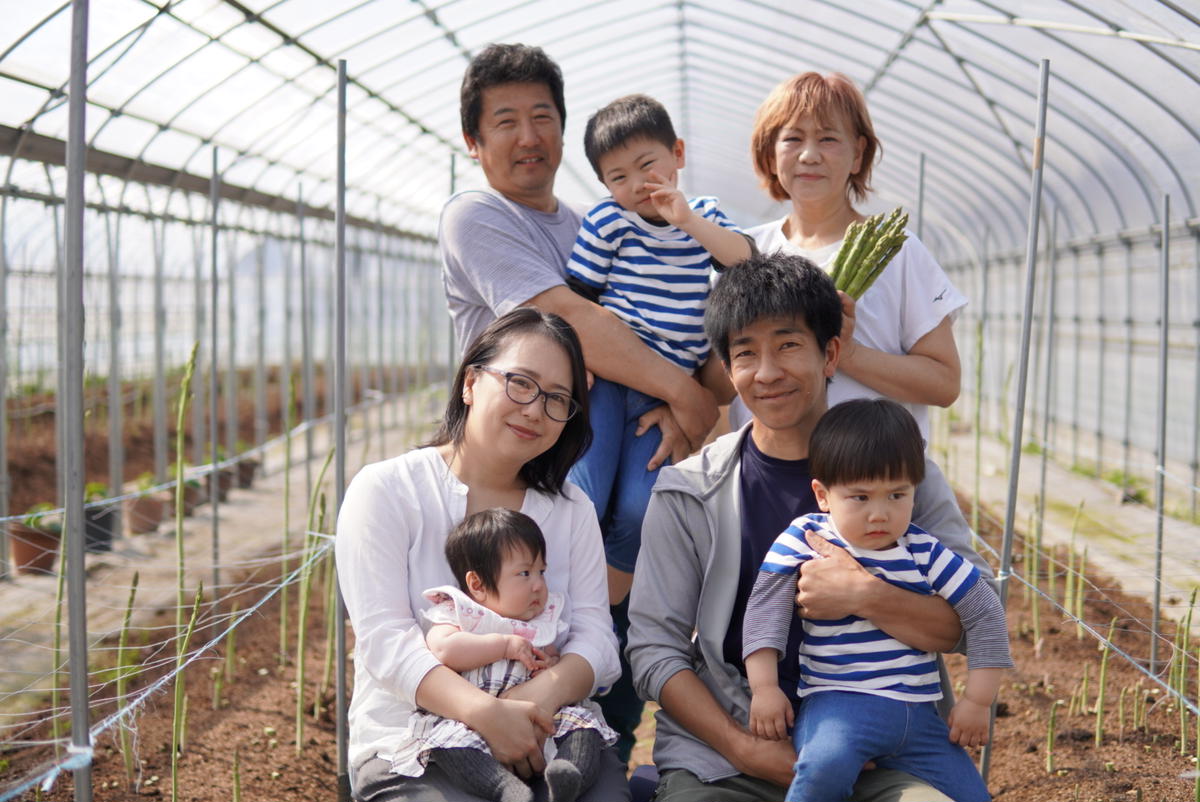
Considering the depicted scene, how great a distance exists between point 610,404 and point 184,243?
1172 centimetres

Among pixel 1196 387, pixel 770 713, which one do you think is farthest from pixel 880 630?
pixel 1196 387

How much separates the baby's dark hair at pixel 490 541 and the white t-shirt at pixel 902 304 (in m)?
0.83

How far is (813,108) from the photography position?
2502 mm

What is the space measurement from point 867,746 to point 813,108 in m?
1.43

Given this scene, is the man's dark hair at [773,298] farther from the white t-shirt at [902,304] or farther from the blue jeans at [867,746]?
the blue jeans at [867,746]

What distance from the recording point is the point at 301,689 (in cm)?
352

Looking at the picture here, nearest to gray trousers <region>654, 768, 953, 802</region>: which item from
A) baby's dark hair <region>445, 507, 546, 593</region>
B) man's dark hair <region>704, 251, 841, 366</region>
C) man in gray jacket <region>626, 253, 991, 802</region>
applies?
man in gray jacket <region>626, 253, 991, 802</region>

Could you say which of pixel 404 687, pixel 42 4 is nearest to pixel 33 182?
pixel 42 4

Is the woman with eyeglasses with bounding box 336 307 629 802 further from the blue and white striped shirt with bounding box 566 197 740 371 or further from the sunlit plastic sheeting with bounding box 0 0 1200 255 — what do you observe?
the sunlit plastic sheeting with bounding box 0 0 1200 255

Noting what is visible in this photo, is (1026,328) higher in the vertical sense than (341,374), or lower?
higher

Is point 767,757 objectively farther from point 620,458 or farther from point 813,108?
point 813,108

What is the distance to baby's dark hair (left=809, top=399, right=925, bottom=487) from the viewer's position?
6.43 feet

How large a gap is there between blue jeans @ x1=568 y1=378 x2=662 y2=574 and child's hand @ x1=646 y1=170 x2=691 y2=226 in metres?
0.44

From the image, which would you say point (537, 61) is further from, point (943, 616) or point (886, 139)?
point (886, 139)
